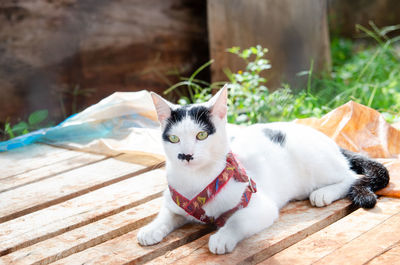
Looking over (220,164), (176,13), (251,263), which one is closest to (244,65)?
(176,13)

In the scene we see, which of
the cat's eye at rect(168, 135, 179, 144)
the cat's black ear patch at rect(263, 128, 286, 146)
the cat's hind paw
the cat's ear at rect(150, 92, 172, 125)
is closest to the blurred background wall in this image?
→ the cat's black ear patch at rect(263, 128, 286, 146)

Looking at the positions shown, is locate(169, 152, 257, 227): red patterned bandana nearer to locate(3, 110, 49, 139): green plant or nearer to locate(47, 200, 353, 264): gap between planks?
locate(47, 200, 353, 264): gap between planks

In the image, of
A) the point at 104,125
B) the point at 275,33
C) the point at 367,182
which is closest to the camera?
the point at 367,182

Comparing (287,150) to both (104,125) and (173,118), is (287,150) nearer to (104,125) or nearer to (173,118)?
(173,118)

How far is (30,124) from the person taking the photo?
4.02 metres

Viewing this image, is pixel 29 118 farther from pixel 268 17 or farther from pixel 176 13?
pixel 268 17

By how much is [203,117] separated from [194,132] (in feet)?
0.27

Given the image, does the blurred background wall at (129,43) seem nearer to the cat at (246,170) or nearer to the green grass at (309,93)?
the green grass at (309,93)

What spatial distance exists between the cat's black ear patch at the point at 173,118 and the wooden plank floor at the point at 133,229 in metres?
0.44

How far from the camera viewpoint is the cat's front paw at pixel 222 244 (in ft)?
5.56

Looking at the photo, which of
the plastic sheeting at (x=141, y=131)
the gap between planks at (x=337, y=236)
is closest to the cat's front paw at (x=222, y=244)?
the gap between planks at (x=337, y=236)

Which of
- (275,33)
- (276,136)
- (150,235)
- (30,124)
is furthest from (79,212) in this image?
(275,33)

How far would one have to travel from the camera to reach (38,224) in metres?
2.11

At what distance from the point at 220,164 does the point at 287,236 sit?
39cm
